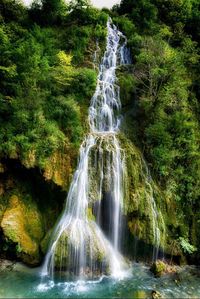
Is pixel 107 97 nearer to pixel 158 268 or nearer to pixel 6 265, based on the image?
pixel 158 268

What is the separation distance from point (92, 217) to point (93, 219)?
92 mm

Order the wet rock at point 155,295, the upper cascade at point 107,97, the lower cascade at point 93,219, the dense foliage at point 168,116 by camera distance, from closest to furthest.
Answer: the wet rock at point 155,295 < the lower cascade at point 93,219 < the dense foliage at point 168,116 < the upper cascade at point 107,97

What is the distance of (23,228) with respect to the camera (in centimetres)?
1208

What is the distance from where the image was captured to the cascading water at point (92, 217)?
11328mm

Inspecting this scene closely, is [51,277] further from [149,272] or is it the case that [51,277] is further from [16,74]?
[16,74]

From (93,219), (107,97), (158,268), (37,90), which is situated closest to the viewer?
(158,268)

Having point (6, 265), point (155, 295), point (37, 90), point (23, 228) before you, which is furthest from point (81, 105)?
point (155, 295)

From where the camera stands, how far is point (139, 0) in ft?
69.9

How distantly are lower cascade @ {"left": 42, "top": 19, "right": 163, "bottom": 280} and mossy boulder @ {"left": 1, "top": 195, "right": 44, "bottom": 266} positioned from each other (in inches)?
30.3

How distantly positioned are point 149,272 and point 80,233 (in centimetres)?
321

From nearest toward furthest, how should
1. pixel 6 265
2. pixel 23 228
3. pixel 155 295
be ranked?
pixel 155 295 → pixel 6 265 → pixel 23 228

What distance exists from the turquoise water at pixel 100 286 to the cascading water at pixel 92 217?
0.58 metres

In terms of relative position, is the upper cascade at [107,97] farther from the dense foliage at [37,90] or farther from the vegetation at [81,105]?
the dense foliage at [37,90]

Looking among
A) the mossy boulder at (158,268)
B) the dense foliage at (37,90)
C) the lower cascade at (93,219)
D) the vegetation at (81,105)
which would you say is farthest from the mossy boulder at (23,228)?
the mossy boulder at (158,268)
